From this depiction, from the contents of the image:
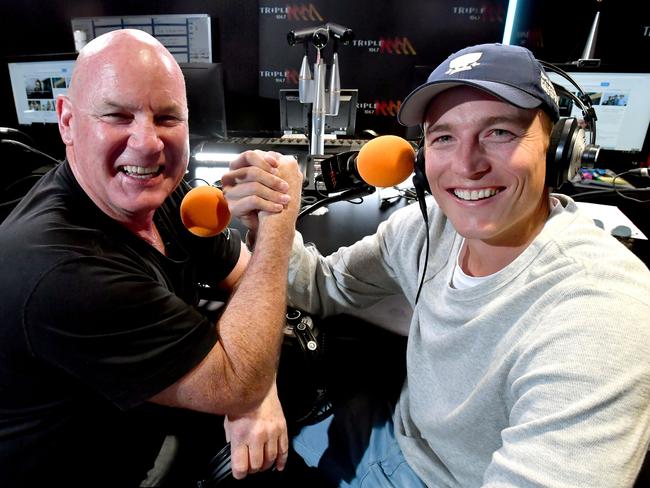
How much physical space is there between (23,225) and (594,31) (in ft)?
9.76

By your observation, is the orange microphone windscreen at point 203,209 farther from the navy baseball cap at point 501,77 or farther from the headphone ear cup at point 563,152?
the headphone ear cup at point 563,152

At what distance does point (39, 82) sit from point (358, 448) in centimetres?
280

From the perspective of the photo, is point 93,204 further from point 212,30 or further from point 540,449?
point 212,30

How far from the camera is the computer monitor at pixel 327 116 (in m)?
2.24

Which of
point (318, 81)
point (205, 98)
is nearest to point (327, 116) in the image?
point (318, 81)

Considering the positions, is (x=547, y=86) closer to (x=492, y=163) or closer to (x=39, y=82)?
(x=492, y=163)

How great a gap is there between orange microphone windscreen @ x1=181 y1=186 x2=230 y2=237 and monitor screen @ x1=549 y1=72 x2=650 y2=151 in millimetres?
1787

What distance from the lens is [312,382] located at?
0.97m

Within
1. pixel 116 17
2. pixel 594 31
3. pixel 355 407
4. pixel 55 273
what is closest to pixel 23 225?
pixel 55 273

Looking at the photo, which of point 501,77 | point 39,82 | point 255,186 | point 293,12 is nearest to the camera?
point 501,77

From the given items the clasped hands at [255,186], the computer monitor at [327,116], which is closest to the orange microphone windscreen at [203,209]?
the clasped hands at [255,186]

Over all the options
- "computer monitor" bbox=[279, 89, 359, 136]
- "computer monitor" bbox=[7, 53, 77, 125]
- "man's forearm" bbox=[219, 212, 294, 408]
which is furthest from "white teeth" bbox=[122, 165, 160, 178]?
"computer monitor" bbox=[7, 53, 77, 125]

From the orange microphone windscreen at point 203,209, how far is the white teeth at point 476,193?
0.46 metres

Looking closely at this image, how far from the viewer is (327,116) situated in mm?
2217
